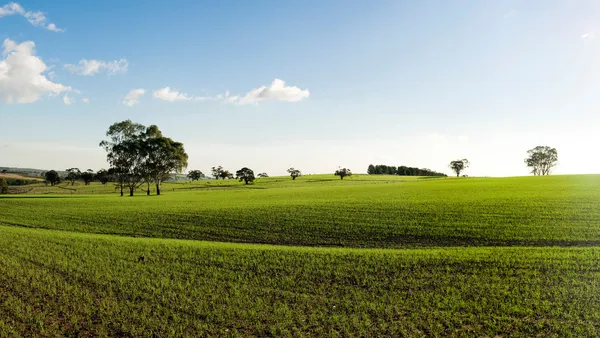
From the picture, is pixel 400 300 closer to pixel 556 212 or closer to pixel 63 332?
pixel 63 332

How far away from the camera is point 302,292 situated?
1445cm

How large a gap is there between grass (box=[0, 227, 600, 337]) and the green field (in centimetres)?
7

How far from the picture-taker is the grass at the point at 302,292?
37.5 feet

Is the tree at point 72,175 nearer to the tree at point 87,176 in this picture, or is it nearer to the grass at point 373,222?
the tree at point 87,176

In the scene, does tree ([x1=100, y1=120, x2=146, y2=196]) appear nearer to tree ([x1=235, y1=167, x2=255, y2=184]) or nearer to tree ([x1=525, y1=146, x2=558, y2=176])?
tree ([x1=235, y1=167, x2=255, y2=184])

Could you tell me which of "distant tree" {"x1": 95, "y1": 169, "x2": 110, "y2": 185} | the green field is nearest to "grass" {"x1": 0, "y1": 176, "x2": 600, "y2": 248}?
the green field

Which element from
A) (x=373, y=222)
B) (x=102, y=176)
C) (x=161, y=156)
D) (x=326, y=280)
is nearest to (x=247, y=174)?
(x=161, y=156)

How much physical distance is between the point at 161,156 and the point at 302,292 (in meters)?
73.1

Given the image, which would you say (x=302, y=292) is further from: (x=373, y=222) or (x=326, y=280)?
(x=373, y=222)

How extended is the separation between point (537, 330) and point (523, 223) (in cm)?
1834

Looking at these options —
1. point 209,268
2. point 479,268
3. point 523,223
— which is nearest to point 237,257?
point 209,268

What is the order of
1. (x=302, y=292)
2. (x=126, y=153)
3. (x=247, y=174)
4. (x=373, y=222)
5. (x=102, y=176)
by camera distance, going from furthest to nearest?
(x=102, y=176)
(x=247, y=174)
(x=126, y=153)
(x=373, y=222)
(x=302, y=292)

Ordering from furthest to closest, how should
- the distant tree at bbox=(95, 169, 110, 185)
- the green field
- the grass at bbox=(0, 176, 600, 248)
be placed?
the distant tree at bbox=(95, 169, 110, 185), the grass at bbox=(0, 176, 600, 248), the green field

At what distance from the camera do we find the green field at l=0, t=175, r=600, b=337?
38.0ft
